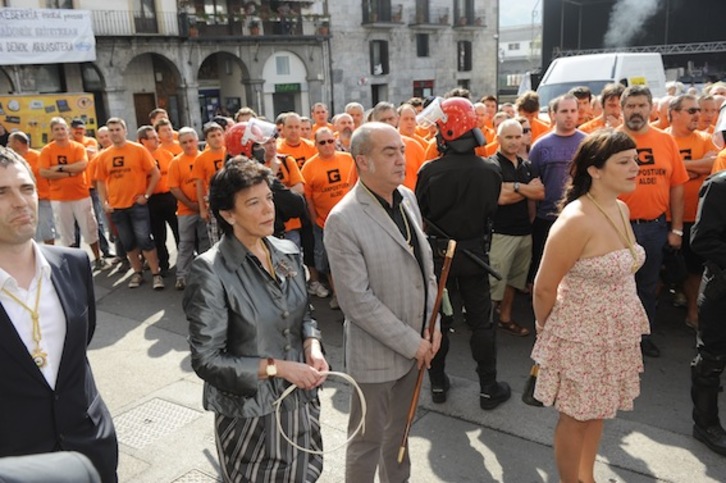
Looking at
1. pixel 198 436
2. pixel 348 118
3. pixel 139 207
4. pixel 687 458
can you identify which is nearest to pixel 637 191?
pixel 687 458

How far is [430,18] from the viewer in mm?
38719

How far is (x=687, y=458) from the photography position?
3590 mm

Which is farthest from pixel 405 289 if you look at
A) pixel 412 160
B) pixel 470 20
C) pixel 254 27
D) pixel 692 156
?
pixel 470 20

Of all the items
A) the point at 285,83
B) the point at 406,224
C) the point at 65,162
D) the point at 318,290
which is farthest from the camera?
the point at 285,83

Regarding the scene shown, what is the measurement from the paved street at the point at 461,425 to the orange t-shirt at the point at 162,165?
264 cm

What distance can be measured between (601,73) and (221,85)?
24.9m

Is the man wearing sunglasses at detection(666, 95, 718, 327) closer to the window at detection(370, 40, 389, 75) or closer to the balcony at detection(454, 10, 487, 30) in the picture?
the window at detection(370, 40, 389, 75)

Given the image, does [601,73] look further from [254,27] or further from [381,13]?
[381,13]

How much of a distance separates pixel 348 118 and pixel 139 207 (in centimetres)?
316

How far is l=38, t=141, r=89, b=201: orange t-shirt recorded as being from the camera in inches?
321

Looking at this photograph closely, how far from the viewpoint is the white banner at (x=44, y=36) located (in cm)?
2180

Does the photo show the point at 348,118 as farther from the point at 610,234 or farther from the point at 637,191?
the point at 610,234

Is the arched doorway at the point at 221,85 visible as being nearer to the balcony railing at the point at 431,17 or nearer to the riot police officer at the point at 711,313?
the balcony railing at the point at 431,17

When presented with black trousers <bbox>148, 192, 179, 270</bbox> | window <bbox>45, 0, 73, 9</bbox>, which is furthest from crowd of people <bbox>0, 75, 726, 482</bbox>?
window <bbox>45, 0, 73, 9</bbox>
